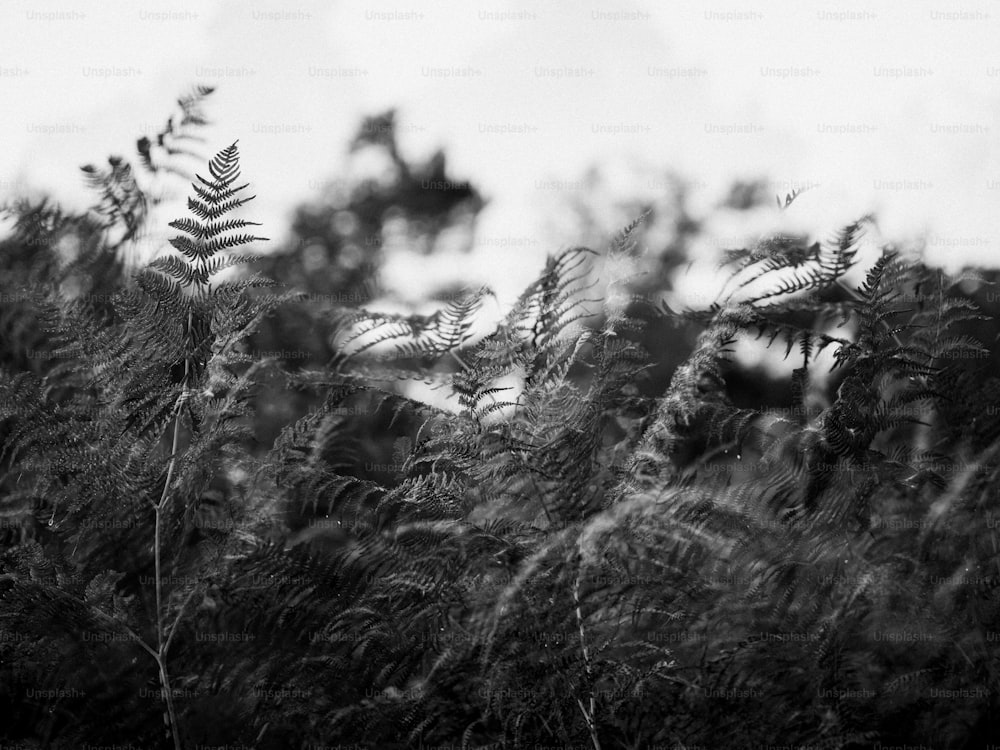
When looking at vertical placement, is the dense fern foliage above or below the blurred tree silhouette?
below

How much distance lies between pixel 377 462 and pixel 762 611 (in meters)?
0.90

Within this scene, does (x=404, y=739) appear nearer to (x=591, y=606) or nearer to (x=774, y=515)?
(x=591, y=606)

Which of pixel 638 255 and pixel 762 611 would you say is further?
pixel 638 255

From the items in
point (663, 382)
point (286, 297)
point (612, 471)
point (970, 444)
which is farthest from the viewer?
point (663, 382)

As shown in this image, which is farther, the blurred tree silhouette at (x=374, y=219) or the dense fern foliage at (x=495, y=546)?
the blurred tree silhouette at (x=374, y=219)

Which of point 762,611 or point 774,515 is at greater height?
point 774,515

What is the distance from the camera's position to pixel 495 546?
41.7 inches

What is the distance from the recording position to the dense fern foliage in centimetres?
104

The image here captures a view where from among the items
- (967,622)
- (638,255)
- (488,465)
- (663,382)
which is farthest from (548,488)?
(663,382)

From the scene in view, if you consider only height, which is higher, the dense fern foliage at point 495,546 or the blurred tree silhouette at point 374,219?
the blurred tree silhouette at point 374,219

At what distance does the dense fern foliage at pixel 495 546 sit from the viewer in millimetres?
1038

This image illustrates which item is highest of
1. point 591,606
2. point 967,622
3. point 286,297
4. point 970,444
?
point 970,444

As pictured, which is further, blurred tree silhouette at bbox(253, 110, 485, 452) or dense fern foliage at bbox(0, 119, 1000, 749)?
blurred tree silhouette at bbox(253, 110, 485, 452)

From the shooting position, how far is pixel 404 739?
1.05 m
